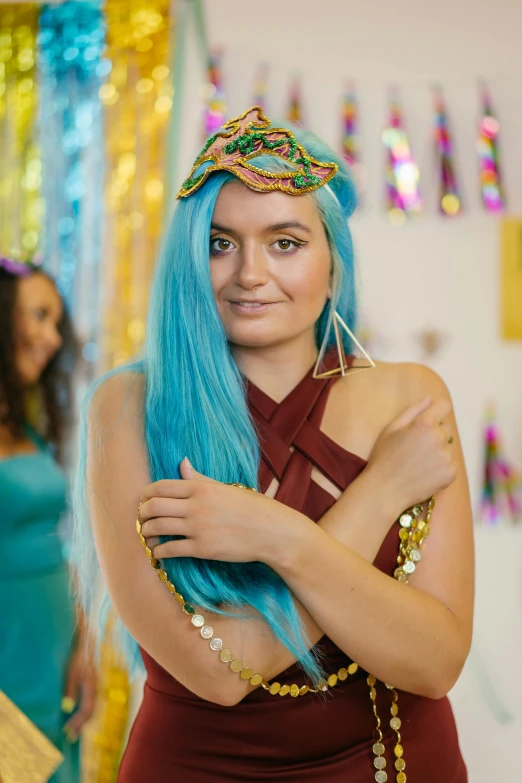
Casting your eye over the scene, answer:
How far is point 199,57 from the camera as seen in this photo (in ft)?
8.88

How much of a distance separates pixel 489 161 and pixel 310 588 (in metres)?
2.00

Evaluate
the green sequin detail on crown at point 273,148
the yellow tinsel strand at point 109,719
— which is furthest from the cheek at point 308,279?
the yellow tinsel strand at point 109,719

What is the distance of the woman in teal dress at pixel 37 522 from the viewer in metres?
2.26

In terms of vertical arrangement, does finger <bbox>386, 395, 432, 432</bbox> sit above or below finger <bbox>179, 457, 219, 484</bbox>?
above

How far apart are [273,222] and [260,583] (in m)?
0.48

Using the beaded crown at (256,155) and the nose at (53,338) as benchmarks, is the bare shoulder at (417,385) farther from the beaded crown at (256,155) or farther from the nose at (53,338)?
the nose at (53,338)

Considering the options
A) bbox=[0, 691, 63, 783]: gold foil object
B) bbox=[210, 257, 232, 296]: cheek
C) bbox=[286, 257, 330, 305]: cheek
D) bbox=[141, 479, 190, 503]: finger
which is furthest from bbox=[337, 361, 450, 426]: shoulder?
bbox=[0, 691, 63, 783]: gold foil object

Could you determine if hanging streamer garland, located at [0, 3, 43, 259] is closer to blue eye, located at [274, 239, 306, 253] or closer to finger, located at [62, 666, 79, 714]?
finger, located at [62, 666, 79, 714]

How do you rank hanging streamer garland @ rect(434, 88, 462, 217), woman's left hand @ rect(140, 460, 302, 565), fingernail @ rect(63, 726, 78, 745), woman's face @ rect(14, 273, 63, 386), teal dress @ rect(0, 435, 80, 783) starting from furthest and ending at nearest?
hanging streamer garland @ rect(434, 88, 462, 217), woman's face @ rect(14, 273, 63, 386), fingernail @ rect(63, 726, 78, 745), teal dress @ rect(0, 435, 80, 783), woman's left hand @ rect(140, 460, 302, 565)

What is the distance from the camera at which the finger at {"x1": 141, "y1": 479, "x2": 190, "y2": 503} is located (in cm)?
100

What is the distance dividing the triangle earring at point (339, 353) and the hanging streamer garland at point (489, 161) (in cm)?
149

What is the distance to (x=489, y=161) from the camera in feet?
8.61

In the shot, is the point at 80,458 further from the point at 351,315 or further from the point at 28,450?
the point at 28,450

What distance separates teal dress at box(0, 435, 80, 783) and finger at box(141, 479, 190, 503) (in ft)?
4.44
